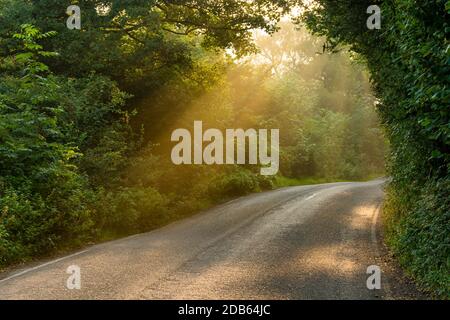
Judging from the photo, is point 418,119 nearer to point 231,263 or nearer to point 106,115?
point 231,263

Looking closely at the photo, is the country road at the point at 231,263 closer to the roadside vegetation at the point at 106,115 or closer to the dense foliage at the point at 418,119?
the dense foliage at the point at 418,119

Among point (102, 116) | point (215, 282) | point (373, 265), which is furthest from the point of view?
point (102, 116)

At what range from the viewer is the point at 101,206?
1494cm

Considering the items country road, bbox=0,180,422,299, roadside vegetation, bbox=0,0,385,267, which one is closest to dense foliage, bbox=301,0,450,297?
country road, bbox=0,180,422,299

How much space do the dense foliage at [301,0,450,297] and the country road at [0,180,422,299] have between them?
35.6 inches

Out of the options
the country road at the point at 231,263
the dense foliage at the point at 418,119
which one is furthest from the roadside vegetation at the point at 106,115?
the dense foliage at the point at 418,119

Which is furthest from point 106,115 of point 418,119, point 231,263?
point 418,119

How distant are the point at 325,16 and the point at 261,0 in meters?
5.13

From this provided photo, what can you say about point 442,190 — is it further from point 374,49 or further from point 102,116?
point 102,116

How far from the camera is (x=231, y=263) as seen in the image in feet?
35.2

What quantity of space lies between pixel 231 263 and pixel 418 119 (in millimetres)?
4883

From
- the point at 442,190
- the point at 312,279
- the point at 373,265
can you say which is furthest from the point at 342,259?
the point at 442,190

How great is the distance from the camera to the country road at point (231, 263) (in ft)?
28.2

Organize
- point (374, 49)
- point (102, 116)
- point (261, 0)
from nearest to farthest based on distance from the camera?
point (374, 49)
point (102, 116)
point (261, 0)
